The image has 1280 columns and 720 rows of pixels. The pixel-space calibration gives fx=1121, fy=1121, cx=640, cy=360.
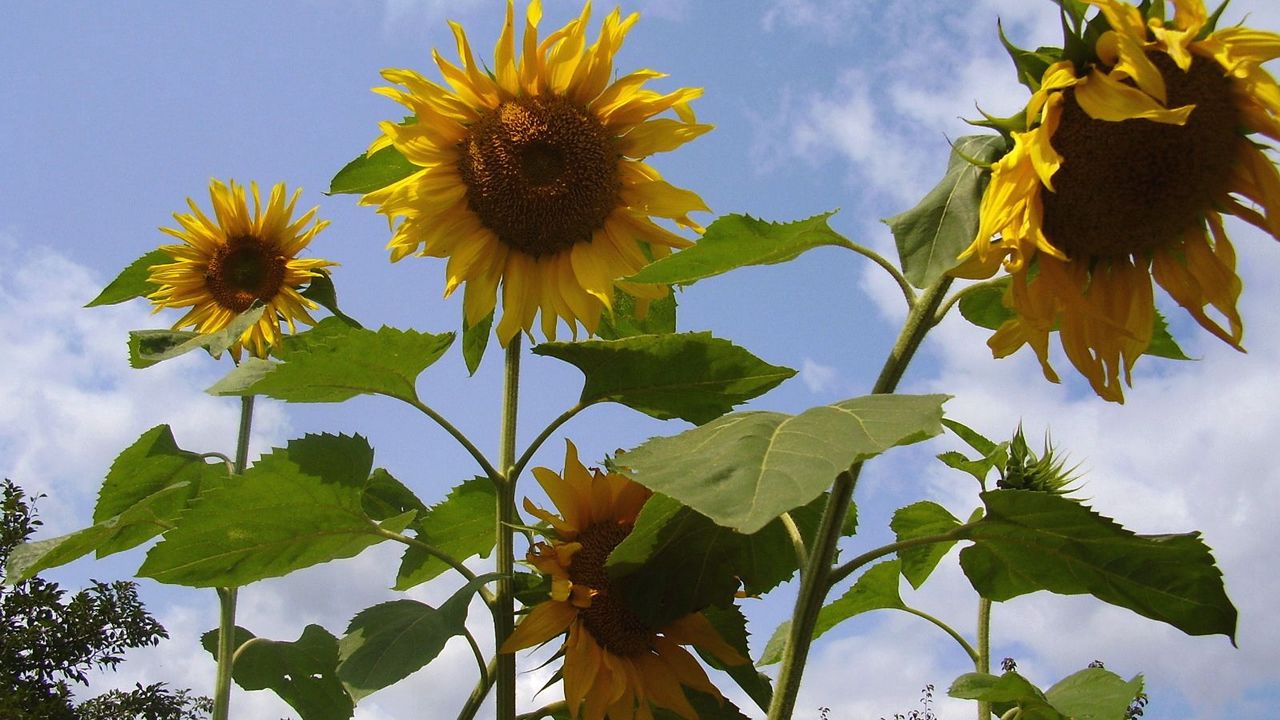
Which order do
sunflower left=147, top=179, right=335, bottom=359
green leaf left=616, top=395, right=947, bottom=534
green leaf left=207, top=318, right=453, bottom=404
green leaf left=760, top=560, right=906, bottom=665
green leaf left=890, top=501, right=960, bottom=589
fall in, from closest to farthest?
green leaf left=616, top=395, right=947, bottom=534
green leaf left=207, top=318, right=453, bottom=404
green leaf left=890, top=501, right=960, bottom=589
green leaf left=760, top=560, right=906, bottom=665
sunflower left=147, top=179, right=335, bottom=359

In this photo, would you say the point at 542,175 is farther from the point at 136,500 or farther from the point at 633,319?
the point at 136,500

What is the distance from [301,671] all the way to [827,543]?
→ 163 centimetres

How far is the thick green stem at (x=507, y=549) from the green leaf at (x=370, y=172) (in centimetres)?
49

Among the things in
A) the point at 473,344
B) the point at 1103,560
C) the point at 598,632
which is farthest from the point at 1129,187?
the point at 473,344

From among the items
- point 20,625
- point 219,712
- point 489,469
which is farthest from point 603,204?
point 20,625

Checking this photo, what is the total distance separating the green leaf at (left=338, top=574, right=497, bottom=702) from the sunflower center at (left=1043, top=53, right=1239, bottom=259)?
950 millimetres

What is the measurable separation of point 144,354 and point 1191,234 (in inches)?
91.1

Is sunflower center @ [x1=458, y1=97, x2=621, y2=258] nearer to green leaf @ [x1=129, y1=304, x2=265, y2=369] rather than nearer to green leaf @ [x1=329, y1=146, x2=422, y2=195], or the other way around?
green leaf @ [x1=329, y1=146, x2=422, y2=195]

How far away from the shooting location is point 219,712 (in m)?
2.90

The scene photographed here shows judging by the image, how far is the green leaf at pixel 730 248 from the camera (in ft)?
4.74

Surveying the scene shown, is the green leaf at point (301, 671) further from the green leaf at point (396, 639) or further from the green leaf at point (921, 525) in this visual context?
the green leaf at point (921, 525)

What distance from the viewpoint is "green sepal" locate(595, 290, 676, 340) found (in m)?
2.05

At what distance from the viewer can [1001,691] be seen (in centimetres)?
189

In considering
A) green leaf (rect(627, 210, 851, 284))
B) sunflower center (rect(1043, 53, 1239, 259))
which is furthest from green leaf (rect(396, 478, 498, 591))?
sunflower center (rect(1043, 53, 1239, 259))
